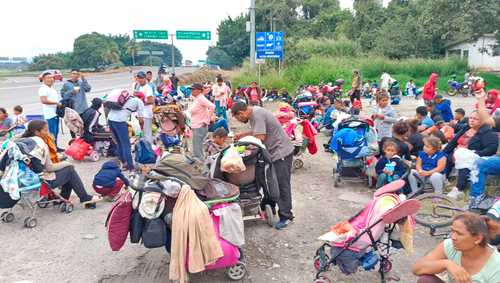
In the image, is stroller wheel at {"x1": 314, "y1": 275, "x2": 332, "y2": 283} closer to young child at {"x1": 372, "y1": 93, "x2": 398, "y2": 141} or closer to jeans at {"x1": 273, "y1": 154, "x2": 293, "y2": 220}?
jeans at {"x1": 273, "y1": 154, "x2": 293, "y2": 220}

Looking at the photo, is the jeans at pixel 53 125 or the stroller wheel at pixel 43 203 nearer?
the stroller wheel at pixel 43 203

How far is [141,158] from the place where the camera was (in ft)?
26.9

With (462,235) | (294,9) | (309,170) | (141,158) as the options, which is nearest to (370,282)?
(462,235)

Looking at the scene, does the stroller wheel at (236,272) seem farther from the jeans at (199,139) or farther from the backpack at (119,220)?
the jeans at (199,139)

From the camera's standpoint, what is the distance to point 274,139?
208 inches

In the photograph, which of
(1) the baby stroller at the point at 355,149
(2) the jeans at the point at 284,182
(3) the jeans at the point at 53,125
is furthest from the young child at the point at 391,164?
(3) the jeans at the point at 53,125

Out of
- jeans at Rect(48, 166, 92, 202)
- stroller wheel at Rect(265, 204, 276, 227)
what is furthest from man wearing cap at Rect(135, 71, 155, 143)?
stroller wheel at Rect(265, 204, 276, 227)

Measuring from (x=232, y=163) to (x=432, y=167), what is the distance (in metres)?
3.43

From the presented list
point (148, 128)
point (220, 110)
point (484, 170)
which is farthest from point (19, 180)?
point (220, 110)

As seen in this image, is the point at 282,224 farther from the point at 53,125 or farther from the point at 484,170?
the point at 53,125

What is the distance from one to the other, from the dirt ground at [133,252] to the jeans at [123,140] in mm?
1573

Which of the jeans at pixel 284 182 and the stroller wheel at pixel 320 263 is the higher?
the jeans at pixel 284 182

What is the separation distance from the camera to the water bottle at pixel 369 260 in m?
3.88

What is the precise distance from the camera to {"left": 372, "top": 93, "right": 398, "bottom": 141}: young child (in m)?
7.92
